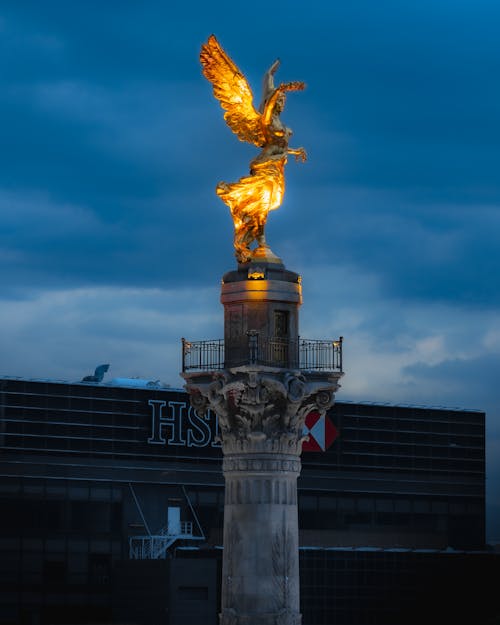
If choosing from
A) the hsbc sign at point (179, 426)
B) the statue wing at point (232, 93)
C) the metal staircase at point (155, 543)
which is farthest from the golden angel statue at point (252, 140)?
the hsbc sign at point (179, 426)

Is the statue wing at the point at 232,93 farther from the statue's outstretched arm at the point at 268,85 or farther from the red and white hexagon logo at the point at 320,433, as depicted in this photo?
the red and white hexagon logo at the point at 320,433

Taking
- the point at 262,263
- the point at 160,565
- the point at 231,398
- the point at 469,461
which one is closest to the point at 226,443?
the point at 231,398

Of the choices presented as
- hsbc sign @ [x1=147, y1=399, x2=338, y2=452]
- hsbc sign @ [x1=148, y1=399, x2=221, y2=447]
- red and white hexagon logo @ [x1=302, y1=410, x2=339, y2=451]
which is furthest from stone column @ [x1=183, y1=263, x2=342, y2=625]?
red and white hexagon logo @ [x1=302, y1=410, x2=339, y2=451]

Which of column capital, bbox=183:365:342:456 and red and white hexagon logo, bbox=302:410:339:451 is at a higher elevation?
red and white hexagon logo, bbox=302:410:339:451

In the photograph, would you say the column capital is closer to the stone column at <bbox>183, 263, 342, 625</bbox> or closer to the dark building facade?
the stone column at <bbox>183, 263, 342, 625</bbox>

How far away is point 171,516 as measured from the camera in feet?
415

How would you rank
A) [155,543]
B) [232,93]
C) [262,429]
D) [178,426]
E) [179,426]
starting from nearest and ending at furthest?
[262,429], [232,93], [155,543], [178,426], [179,426]

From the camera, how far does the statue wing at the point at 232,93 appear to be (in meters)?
54.0

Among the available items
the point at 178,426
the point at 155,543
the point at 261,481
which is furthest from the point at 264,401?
the point at 178,426

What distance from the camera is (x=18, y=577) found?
120 metres

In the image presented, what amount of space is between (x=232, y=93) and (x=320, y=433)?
80.3 metres

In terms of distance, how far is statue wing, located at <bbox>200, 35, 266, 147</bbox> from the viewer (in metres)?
54.0

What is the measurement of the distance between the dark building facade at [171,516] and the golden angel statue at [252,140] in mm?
64741

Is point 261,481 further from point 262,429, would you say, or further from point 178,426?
point 178,426
